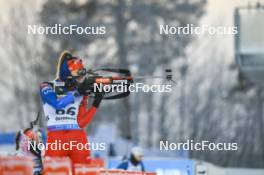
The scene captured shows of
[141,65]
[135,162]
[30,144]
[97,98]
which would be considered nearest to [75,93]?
[97,98]

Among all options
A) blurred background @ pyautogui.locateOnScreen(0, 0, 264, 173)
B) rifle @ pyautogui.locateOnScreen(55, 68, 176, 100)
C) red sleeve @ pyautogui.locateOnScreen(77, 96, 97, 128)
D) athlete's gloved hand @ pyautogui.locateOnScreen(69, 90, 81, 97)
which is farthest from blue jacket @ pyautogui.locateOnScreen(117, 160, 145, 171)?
blurred background @ pyautogui.locateOnScreen(0, 0, 264, 173)

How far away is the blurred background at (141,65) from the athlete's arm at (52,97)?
Answer: 69.7 feet

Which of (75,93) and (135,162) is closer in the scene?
(75,93)

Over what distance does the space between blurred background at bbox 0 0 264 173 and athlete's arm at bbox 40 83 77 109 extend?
21.2 m

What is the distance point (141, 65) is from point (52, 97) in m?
26.0

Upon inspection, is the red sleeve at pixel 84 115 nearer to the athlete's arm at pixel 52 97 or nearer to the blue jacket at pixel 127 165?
the athlete's arm at pixel 52 97

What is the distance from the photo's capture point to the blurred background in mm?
35906

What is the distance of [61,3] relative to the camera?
124 ft

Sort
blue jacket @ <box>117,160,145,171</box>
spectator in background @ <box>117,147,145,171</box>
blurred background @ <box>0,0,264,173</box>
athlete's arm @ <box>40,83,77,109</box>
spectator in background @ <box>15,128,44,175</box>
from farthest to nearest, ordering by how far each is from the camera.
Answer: blurred background @ <box>0,0,264,173</box>
spectator in background @ <box>117,147,145,171</box>
blue jacket @ <box>117,160,145,171</box>
spectator in background @ <box>15,128,44,175</box>
athlete's arm @ <box>40,83,77,109</box>

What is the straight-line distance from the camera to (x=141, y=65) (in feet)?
123

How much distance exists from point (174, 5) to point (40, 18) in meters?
→ 5.41

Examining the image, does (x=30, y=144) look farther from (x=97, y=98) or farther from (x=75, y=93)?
(x=97, y=98)

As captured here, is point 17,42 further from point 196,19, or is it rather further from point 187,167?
point 187,167

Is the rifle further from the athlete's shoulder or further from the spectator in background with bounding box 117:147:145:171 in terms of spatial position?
the spectator in background with bounding box 117:147:145:171
